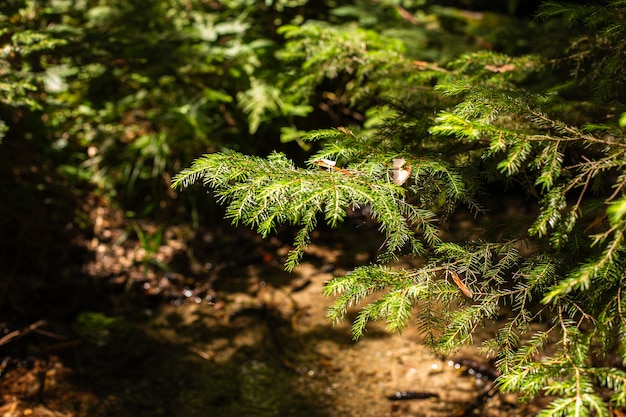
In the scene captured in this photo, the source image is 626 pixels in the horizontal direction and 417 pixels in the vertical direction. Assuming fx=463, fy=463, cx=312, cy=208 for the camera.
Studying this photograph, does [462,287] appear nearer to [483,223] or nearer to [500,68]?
[483,223]

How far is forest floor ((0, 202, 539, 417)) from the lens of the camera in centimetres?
284

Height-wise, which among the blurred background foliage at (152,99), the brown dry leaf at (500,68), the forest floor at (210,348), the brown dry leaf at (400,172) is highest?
the brown dry leaf at (500,68)

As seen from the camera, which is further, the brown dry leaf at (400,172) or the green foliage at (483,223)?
the brown dry leaf at (400,172)

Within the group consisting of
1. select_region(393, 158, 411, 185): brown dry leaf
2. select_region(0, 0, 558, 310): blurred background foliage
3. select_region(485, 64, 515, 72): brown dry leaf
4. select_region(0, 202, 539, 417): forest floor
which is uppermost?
select_region(485, 64, 515, 72): brown dry leaf

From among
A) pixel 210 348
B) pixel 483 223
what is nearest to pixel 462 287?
pixel 483 223

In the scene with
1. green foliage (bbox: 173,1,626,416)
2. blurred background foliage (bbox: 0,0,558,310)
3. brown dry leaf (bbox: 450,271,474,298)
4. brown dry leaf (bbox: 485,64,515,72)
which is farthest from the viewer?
blurred background foliage (bbox: 0,0,558,310)

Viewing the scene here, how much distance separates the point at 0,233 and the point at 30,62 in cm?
156

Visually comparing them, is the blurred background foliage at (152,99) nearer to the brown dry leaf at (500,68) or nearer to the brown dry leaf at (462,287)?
the brown dry leaf at (500,68)

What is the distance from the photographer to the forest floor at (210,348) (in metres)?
2.84

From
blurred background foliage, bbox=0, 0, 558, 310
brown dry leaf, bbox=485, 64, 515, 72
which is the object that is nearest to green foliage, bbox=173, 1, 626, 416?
brown dry leaf, bbox=485, 64, 515, 72

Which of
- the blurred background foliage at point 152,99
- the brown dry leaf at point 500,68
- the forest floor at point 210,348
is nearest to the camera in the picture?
the brown dry leaf at point 500,68

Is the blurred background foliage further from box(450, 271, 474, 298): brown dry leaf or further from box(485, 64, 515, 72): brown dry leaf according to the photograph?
box(450, 271, 474, 298): brown dry leaf

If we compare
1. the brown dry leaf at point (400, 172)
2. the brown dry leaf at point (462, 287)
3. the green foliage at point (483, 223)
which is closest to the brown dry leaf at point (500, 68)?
the green foliage at point (483, 223)

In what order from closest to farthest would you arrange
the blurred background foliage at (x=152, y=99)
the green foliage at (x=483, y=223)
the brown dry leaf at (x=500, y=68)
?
the green foliage at (x=483, y=223)
the brown dry leaf at (x=500, y=68)
the blurred background foliage at (x=152, y=99)
